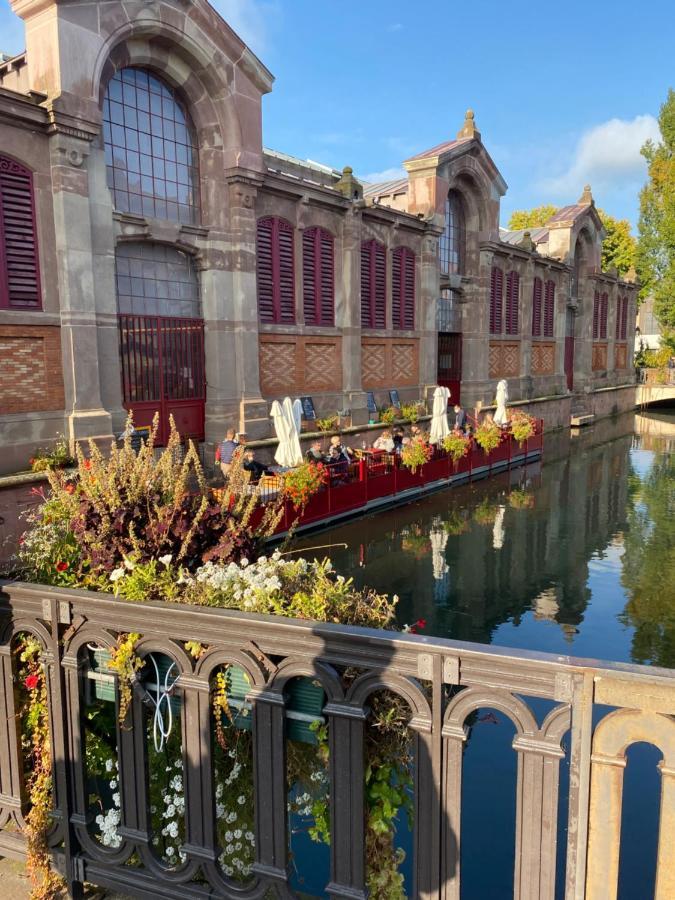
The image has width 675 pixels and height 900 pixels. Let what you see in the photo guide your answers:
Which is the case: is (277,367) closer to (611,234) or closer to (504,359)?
(504,359)

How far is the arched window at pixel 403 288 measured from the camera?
82.6 feet

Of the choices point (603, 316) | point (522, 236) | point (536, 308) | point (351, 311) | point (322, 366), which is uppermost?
point (522, 236)

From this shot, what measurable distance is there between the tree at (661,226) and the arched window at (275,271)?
36481mm

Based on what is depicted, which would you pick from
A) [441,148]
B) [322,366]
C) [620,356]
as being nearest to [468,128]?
[441,148]

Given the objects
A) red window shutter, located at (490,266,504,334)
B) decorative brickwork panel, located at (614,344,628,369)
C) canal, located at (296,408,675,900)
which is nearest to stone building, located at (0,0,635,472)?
red window shutter, located at (490,266,504,334)

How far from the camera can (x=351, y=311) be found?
74.3 ft

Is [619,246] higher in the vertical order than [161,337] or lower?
higher

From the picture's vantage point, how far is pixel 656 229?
4756 centimetres

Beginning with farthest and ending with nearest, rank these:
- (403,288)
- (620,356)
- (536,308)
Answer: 1. (620,356)
2. (536,308)
3. (403,288)

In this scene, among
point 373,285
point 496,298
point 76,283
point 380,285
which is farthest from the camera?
point 496,298

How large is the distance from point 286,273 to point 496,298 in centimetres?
1563

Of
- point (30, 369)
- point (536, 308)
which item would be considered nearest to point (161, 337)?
point (30, 369)

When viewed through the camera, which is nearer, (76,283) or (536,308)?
(76,283)

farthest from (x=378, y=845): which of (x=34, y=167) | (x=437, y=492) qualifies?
(x=437, y=492)
